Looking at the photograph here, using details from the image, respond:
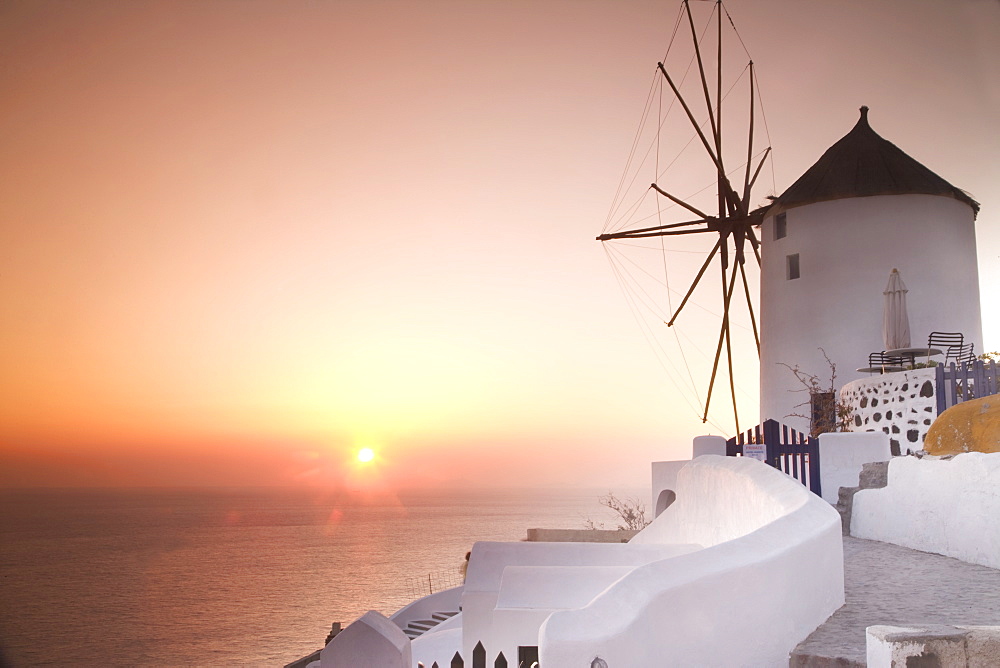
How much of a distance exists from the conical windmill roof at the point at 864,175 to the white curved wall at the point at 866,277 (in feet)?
0.56

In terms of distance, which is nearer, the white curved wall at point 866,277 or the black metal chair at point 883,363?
the black metal chair at point 883,363

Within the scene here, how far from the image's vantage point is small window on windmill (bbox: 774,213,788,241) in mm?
17933

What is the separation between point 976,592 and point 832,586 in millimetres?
1091

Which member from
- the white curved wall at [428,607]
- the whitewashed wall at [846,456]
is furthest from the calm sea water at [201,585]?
the whitewashed wall at [846,456]

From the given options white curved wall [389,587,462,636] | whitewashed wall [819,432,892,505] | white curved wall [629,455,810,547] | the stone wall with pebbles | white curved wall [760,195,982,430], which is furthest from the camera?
white curved wall [389,587,462,636]

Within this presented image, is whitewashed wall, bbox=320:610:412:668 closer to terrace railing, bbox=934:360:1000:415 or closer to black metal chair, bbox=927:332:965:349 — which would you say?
terrace railing, bbox=934:360:1000:415

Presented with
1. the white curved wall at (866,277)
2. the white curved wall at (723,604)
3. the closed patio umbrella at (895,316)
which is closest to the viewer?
the white curved wall at (723,604)

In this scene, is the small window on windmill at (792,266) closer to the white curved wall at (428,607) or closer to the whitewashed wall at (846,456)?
the whitewashed wall at (846,456)

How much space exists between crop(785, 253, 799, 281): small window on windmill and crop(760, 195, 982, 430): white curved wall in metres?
0.24

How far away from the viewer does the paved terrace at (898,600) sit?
3849 millimetres

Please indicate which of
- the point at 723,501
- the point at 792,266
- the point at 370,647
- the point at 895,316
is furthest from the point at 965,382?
the point at 370,647

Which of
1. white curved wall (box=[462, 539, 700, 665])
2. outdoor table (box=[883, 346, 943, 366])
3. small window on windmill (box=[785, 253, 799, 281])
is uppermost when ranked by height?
small window on windmill (box=[785, 253, 799, 281])

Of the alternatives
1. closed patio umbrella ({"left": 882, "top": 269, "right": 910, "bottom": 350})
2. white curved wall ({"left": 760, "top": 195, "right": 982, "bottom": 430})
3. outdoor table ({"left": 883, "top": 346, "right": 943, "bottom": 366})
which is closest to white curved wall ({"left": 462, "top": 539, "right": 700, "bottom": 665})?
outdoor table ({"left": 883, "top": 346, "right": 943, "bottom": 366})

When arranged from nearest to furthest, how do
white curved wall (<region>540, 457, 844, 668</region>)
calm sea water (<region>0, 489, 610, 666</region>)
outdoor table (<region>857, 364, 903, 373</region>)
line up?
white curved wall (<region>540, 457, 844, 668</region>), outdoor table (<region>857, 364, 903, 373</region>), calm sea water (<region>0, 489, 610, 666</region>)
